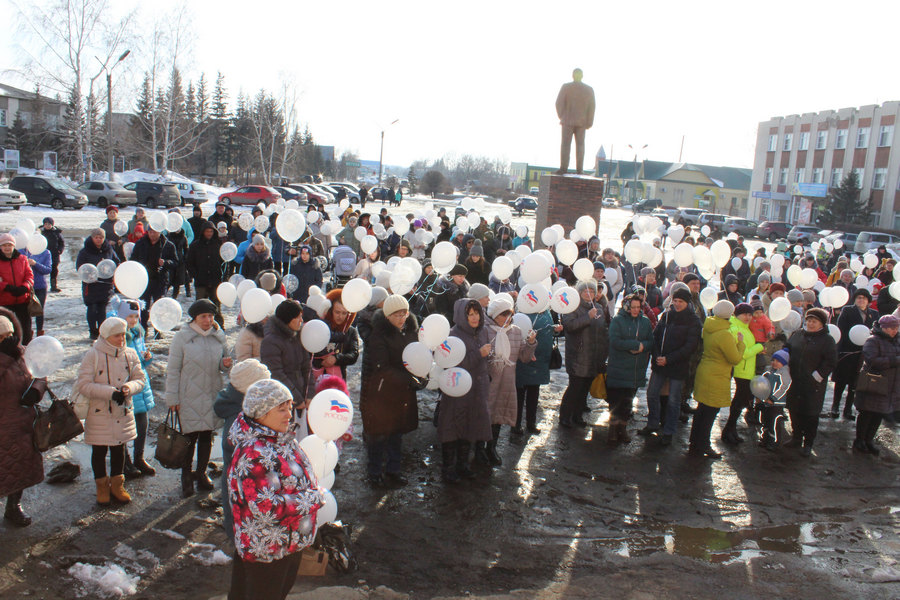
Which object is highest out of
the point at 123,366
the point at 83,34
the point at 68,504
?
the point at 83,34

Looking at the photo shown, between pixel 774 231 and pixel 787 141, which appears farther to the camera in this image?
pixel 787 141

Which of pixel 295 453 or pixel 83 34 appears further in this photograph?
pixel 83 34

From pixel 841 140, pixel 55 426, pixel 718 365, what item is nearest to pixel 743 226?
pixel 841 140

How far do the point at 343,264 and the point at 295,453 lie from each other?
776 centimetres

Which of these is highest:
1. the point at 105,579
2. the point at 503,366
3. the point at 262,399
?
the point at 262,399

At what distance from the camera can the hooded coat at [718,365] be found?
6191mm

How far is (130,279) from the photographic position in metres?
6.43

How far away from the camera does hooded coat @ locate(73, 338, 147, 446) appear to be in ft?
14.5

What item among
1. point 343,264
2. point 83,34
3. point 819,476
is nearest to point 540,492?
point 819,476

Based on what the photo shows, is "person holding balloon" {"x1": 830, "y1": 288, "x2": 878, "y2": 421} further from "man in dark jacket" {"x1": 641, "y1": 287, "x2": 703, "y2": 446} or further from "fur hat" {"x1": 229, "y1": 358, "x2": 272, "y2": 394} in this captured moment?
"fur hat" {"x1": 229, "y1": 358, "x2": 272, "y2": 394}

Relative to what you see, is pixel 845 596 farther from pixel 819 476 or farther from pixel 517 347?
pixel 517 347

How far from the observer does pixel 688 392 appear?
7.71 meters

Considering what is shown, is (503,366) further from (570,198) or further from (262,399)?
(570,198)

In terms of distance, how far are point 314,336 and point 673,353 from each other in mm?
3486
